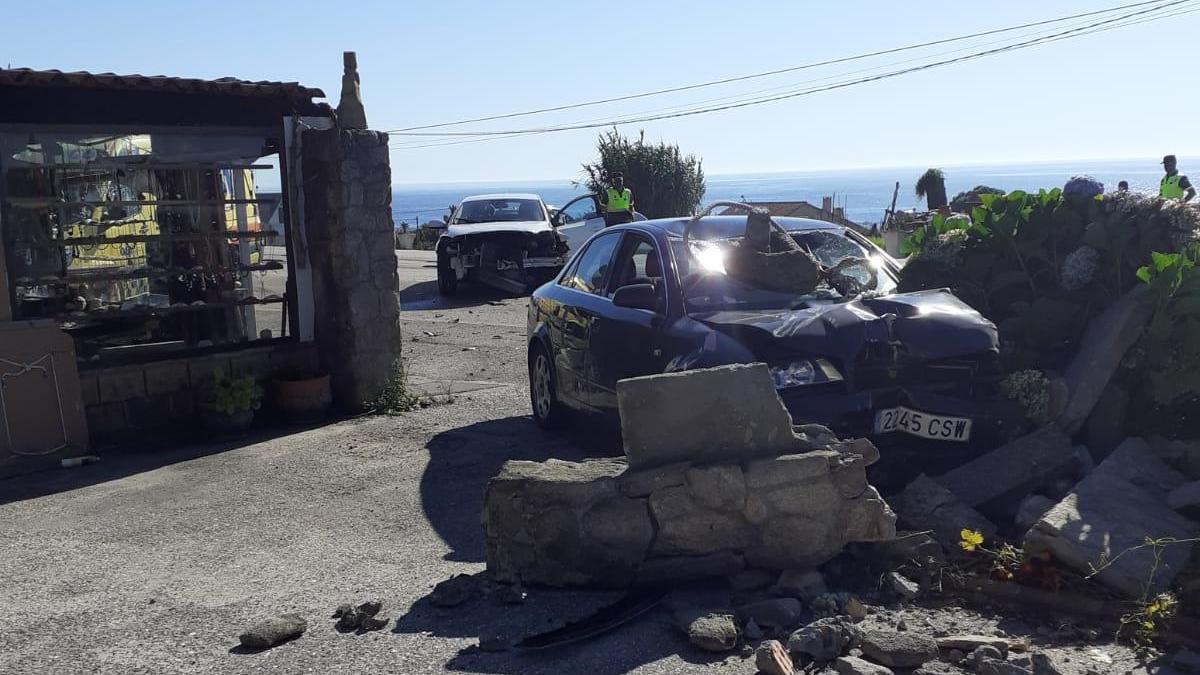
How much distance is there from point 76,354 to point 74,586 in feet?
12.0

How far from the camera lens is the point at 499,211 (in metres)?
20.0

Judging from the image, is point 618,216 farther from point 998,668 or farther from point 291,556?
point 998,668

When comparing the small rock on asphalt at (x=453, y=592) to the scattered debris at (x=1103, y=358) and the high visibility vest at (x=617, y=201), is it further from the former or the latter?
the high visibility vest at (x=617, y=201)

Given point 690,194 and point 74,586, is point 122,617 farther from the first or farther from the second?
point 690,194

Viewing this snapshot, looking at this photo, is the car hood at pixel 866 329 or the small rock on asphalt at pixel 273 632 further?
the car hood at pixel 866 329

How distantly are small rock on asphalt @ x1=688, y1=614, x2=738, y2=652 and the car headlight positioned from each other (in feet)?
5.95

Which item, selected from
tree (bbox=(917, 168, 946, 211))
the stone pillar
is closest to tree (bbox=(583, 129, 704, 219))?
tree (bbox=(917, 168, 946, 211))

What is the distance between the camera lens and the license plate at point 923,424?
5926mm

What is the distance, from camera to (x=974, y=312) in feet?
21.1

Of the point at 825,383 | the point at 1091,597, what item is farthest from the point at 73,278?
the point at 1091,597

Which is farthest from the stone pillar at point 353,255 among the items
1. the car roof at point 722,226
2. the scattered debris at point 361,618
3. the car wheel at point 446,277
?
the car wheel at point 446,277

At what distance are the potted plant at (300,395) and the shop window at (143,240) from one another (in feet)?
1.93

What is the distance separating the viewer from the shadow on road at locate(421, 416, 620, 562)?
632cm

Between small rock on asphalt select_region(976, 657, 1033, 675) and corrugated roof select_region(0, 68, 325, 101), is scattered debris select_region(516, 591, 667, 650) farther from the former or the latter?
corrugated roof select_region(0, 68, 325, 101)
